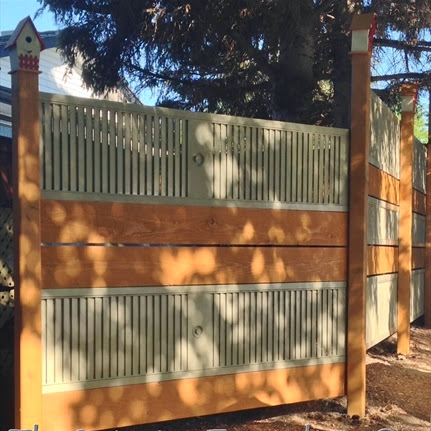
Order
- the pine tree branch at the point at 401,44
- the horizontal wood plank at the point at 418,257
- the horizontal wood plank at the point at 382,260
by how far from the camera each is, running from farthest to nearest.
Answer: the horizontal wood plank at the point at 418,257 → the pine tree branch at the point at 401,44 → the horizontal wood plank at the point at 382,260

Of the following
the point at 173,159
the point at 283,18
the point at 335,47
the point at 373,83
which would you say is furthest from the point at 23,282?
the point at 373,83

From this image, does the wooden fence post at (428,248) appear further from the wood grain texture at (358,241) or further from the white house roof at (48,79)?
the white house roof at (48,79)

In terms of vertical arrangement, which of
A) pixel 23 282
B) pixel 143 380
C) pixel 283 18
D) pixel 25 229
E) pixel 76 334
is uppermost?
pixel 283 18

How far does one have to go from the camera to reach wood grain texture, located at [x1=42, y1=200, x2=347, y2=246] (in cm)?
344

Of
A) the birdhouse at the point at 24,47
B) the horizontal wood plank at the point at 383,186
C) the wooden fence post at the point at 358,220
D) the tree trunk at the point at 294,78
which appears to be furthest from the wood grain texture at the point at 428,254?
the birdhouse at the point at 24,47

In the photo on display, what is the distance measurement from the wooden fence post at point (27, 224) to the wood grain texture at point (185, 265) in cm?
12

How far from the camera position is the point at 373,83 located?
8375 millimetres

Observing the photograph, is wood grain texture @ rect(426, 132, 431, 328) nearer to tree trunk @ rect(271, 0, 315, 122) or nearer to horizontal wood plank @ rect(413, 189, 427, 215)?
horizontal wood plank @ rect(413, 189, 427, 215)

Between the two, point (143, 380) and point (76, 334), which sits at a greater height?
point (76, 334)

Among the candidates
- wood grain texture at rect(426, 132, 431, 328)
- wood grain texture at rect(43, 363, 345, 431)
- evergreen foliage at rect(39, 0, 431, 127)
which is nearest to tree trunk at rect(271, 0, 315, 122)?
evergreen foliage at rect(39, 0, 431, 127)

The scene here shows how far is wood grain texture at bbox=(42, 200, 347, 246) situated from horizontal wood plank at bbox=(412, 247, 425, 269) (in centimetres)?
406

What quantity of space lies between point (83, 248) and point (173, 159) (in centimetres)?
85

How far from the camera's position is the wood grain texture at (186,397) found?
135 inches

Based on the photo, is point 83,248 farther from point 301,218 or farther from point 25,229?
point 301,218
